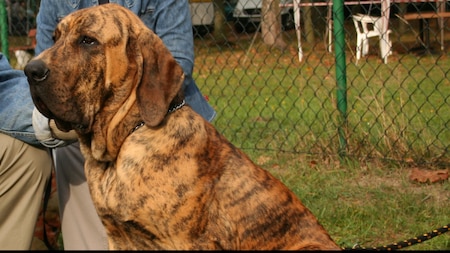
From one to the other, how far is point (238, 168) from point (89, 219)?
1.35m

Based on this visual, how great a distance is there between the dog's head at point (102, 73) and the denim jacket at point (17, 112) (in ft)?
2.28

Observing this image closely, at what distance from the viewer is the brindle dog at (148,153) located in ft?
9.87

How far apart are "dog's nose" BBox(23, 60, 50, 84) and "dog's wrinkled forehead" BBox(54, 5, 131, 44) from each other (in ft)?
0.77

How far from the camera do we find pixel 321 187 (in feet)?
18.4

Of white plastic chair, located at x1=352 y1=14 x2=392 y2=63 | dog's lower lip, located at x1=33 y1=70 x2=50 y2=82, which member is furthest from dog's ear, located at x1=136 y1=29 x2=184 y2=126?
white plastic chair, located at x1=352 y1=14 x2=392 y2=63

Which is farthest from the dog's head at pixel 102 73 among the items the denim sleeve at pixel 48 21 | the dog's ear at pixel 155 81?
the denim sleeve at pixel 48 21

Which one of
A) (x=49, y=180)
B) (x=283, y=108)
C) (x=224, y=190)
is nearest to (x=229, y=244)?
(x=224, y=190)

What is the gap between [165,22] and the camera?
4027mm

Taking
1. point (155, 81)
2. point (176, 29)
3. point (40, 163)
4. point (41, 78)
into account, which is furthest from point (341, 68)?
point (41, 78)

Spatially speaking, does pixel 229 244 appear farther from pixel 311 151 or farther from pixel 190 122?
pixel 311 151

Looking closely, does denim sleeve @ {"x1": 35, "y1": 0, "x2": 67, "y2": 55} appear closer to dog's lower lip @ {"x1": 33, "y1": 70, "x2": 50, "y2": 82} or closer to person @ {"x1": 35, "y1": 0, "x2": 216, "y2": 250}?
person @ {"x1": 35, "y1": 0, "x2": 216, "y2": 250}

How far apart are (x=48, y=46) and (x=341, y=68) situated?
2.67m

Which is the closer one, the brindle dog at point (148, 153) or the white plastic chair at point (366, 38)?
the brindle dog at point (148, 153)

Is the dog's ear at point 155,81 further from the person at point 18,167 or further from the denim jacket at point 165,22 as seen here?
the person at point 18,167
